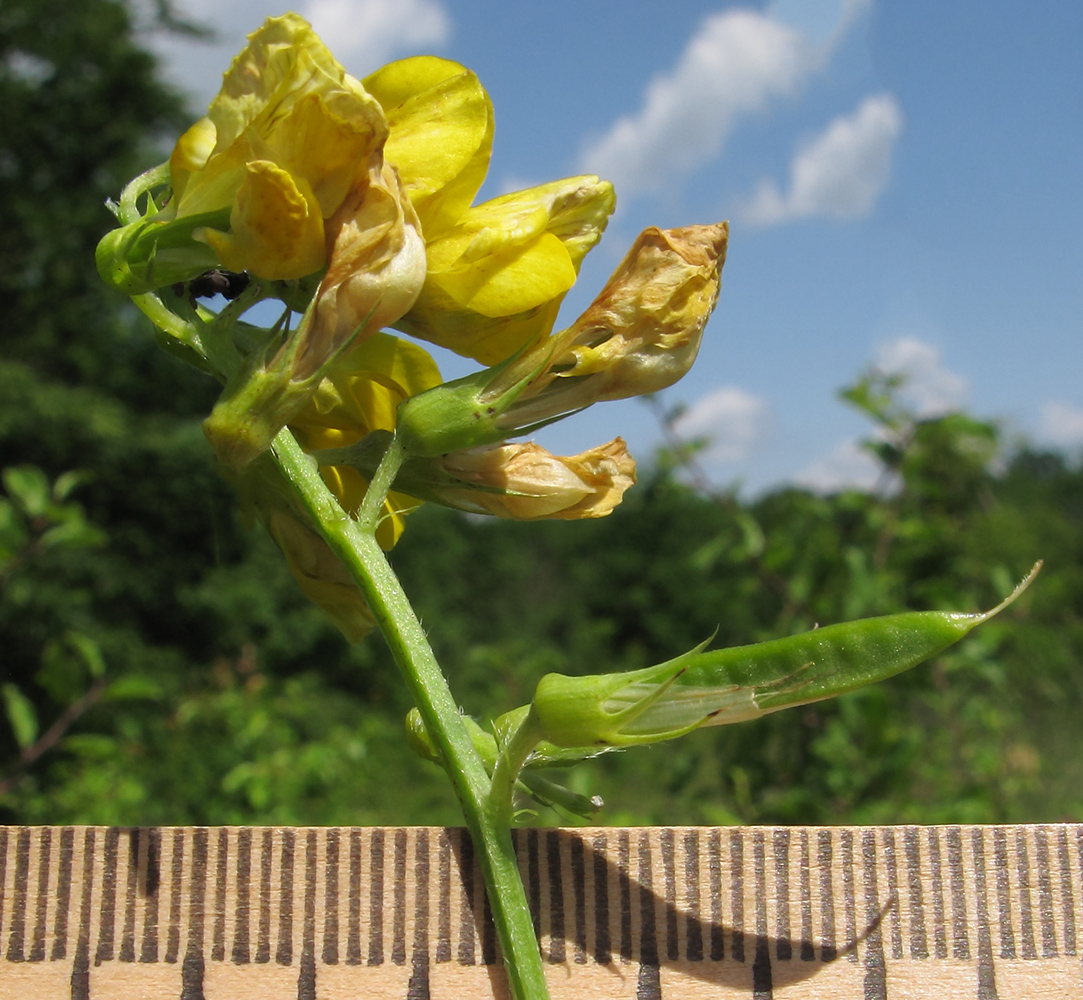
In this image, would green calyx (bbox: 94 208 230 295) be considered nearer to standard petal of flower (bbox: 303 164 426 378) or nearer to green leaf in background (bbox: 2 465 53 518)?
standard petal of flower (bbox: 303 164 426 378)

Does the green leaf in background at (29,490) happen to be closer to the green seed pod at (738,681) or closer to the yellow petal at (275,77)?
the yellow petal at (275,77)

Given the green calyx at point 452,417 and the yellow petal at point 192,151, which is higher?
the yellow petal at point 192,151

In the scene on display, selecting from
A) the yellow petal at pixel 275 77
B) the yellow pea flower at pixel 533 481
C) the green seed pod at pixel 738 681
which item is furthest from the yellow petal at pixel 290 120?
the green seed pod at pixel 738 681

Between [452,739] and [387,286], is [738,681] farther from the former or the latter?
[387,286]

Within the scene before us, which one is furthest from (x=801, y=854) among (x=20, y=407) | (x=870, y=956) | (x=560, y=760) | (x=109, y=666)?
(x=109, y=666)

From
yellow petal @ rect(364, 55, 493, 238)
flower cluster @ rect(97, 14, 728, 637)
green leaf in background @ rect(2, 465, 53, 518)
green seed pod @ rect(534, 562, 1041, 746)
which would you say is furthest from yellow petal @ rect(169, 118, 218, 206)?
Result: green leaf in background @ rect(2, 465, 53, 518)

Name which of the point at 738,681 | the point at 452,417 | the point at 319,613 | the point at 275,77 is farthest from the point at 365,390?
the point at 319,613
